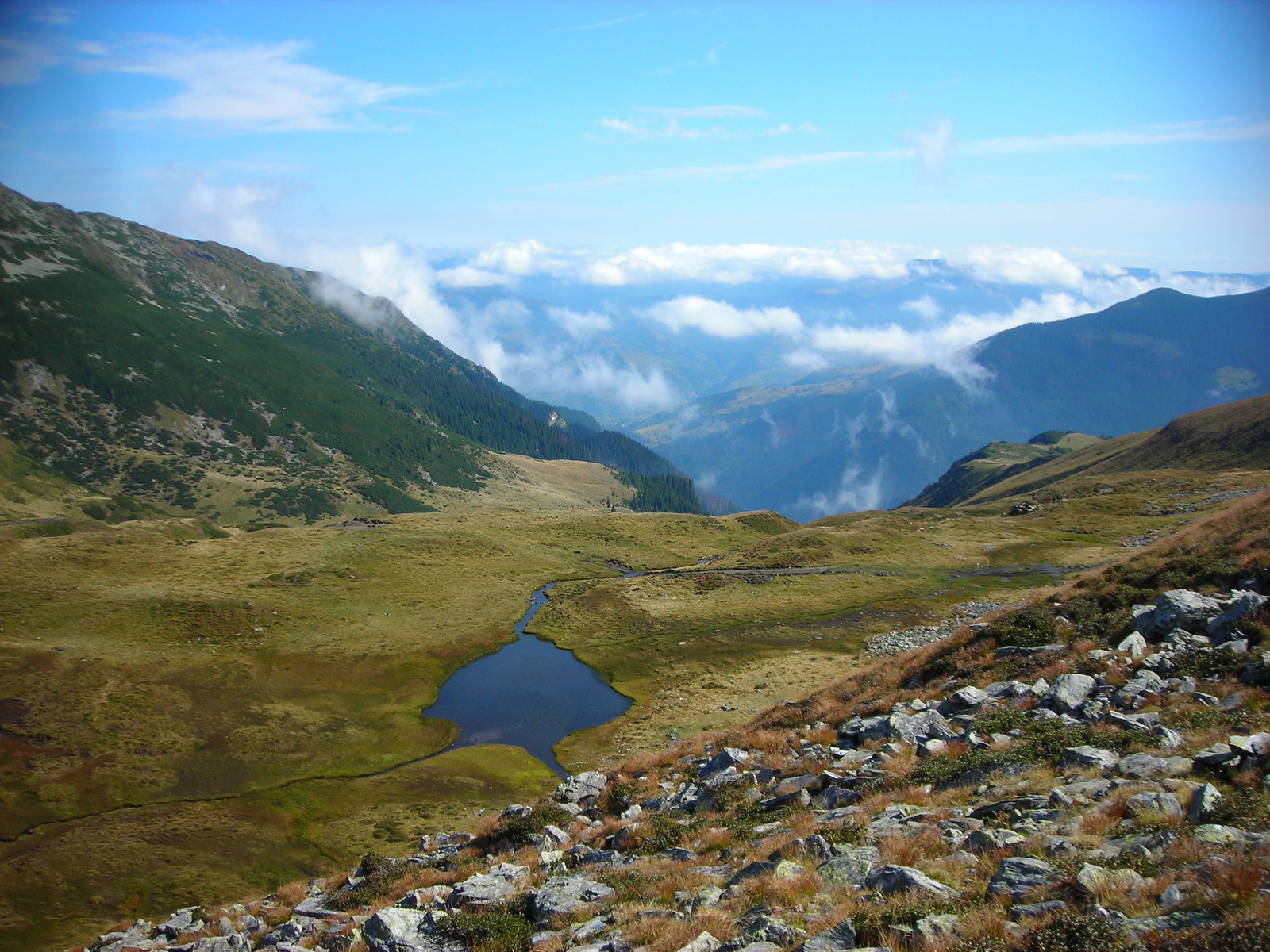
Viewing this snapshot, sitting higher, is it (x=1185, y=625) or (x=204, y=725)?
(x=1185, y=625)

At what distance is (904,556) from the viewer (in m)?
110

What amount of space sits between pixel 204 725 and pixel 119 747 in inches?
229

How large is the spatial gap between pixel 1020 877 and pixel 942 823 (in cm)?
424

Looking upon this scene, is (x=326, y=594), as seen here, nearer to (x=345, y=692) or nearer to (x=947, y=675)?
(x=345, y=692)

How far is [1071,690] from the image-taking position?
2212 centimetres

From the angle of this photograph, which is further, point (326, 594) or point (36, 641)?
point (326, 594)

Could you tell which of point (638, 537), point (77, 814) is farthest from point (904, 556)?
point (77, 814)

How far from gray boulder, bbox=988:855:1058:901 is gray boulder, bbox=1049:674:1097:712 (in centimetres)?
1164

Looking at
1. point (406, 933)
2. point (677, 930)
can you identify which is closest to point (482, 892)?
point (406, 933)

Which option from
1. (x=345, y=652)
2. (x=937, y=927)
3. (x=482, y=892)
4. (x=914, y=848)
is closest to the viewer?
(x=937, y=927)

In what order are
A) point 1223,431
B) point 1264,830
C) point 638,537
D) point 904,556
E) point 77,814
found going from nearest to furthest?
1. point 1264,830
2. point 77,814
3. point 904,556
4. point 638,537
5. point 1223,431

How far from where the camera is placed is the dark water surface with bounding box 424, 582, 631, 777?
2302 inches

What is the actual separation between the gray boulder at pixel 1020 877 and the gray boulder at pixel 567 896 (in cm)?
977

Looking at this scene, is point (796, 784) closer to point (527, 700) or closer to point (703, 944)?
point (703, 944)
